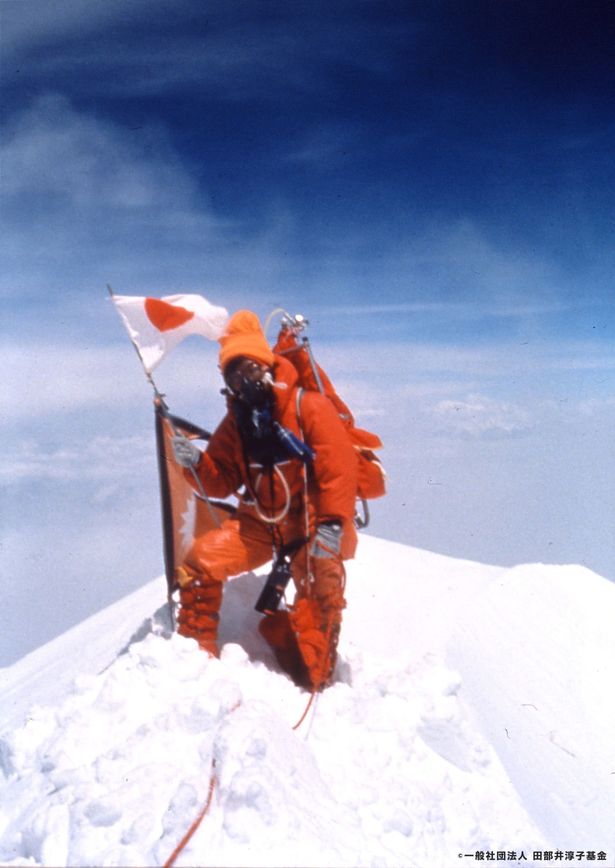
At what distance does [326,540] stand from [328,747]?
1.19 metres

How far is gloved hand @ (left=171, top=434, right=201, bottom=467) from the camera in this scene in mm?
3943

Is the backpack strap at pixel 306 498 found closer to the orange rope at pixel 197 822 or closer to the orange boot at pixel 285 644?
the orange boot at pixel 285 644

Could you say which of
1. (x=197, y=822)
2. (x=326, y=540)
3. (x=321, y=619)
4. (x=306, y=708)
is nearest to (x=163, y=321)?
(x=326, y=540)

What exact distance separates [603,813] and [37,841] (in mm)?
3212

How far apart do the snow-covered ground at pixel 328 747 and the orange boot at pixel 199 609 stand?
0.68 feet

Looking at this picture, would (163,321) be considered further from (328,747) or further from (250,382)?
(328,747)

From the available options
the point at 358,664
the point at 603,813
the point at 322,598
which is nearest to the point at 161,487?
the point at 322,598

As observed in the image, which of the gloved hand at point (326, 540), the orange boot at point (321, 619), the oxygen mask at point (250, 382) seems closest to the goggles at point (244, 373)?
the oxygen mask at point (250, 382)

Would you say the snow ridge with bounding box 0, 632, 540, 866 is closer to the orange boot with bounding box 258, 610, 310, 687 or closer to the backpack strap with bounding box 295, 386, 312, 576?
the orange boot with bounding box 258, 610, 310, 687

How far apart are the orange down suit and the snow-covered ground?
53cm

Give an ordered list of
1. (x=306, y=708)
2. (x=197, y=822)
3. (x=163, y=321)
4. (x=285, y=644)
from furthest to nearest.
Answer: (x=163, y=321)
(x=285, y=644)
(x=306, y=708)
(x=197, y=822)

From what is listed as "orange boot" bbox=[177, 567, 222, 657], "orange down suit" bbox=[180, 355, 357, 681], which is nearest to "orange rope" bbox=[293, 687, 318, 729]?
"orange down suit" bbox=[180, 355, 357, 681]

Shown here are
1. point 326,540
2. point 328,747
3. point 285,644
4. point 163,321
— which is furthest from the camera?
point 163,321

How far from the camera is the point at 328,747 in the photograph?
3.25 meters
